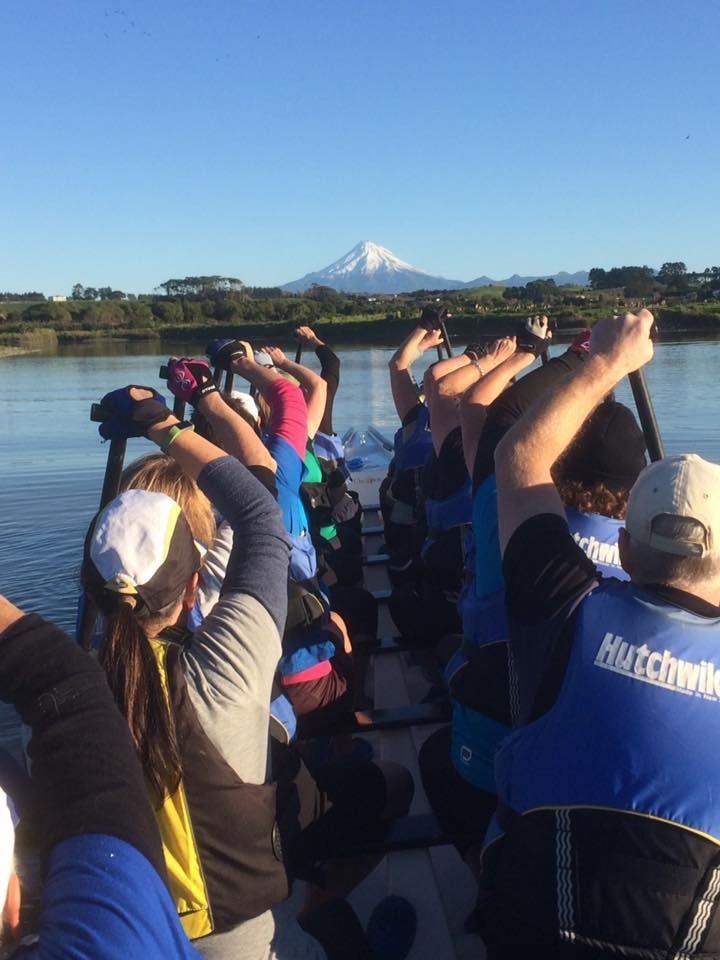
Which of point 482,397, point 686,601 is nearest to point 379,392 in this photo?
point 482,397

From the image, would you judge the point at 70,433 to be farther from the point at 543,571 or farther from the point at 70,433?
the point at 543,571

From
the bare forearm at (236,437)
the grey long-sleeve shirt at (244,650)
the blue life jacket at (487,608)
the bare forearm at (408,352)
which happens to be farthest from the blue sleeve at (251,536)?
the bare forearm at (408,352)

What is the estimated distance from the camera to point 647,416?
9.23ft

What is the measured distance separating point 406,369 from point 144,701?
4.03 metres

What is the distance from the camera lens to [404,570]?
507 cm

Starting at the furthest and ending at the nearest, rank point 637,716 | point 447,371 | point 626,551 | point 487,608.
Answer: point 447,371 → point 487,608 → point 626,551 → point 637,716

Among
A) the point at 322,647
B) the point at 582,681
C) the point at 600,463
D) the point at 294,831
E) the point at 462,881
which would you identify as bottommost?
the point at 462,881

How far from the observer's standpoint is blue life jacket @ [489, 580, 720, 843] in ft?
4.63

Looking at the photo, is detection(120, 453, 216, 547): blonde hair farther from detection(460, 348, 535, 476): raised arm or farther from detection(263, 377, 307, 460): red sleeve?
detection(460, 348, 535, 476): raised arm

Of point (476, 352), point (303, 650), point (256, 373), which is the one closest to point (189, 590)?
point (303, 650)

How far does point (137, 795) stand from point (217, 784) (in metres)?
0.62

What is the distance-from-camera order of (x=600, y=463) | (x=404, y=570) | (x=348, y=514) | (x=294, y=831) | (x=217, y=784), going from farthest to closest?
(x=348, y=514) → (x=404, y=570) → (x=294, y=831) → (x=600, y=463) → (x=217, y=784)

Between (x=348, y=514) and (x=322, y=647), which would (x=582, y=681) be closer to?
(x=322, y=647)

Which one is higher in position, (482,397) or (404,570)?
(482,397)
